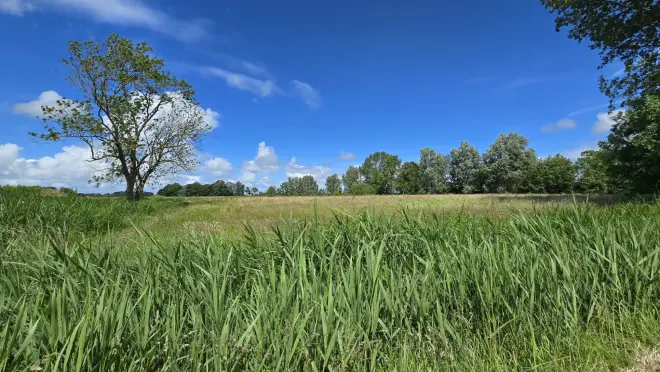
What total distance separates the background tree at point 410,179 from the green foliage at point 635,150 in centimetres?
7654

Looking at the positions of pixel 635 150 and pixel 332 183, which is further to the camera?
pixel 332 183

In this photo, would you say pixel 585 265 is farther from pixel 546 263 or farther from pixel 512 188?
pixel 512 188

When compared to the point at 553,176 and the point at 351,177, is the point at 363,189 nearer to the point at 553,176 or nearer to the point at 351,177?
the point at 351,177

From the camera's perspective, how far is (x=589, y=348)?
240 cm

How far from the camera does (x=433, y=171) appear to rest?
8731 cm

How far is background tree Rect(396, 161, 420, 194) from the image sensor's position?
312ft

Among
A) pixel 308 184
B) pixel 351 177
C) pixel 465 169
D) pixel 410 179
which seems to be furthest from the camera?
pixel 308 184

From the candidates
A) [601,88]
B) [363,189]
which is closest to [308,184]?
[363,189]

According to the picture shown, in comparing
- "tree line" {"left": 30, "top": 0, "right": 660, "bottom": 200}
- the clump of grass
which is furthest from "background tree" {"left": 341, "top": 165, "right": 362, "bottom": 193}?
the clump of grass

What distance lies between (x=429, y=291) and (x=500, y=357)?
69 cm

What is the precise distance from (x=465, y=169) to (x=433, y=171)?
9443 mm

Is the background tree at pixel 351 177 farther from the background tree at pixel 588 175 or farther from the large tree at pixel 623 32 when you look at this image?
the large tree at pixel 623 32

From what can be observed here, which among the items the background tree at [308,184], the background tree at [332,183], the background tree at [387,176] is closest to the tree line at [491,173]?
the background tree at [387,176]

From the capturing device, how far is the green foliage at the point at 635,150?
15.0m
